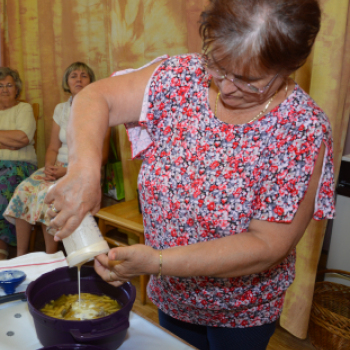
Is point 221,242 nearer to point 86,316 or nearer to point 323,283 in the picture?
point 86,316

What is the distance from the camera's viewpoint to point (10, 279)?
1.09 metres

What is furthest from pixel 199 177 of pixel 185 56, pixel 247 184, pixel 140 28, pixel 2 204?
pixel 2 204

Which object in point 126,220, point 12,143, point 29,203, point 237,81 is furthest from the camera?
point 12,143

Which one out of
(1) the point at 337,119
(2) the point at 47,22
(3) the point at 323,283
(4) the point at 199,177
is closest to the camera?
(4) the point at 199,177

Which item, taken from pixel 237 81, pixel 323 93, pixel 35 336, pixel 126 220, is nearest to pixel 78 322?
pixel 35 336

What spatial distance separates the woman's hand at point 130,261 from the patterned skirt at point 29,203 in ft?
6.55

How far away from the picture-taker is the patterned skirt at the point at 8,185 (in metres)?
2.92

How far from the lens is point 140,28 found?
257 centimetres

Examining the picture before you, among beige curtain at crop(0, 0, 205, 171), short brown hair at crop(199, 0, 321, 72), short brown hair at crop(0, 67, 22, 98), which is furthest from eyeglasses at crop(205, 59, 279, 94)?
short brown hair at crop(0, 67, 22, 98)

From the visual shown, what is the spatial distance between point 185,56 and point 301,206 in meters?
0.52

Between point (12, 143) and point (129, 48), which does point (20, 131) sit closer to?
point (12, 143)

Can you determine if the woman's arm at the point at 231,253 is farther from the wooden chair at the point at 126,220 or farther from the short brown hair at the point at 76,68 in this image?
the short brown hair at the point at 76,68

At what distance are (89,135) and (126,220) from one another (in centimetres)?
154

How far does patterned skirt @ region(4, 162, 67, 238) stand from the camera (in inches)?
107
